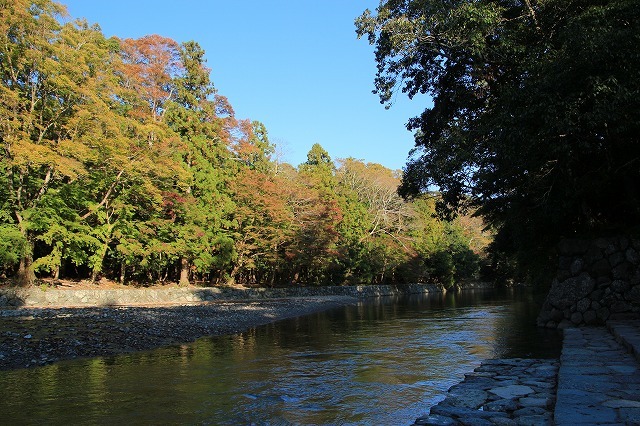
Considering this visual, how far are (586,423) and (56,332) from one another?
10.7 m

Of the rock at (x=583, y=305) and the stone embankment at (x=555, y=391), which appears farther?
the rock at (x=583, y=305)

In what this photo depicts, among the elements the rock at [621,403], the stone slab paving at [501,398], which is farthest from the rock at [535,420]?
the rock at [621,403]

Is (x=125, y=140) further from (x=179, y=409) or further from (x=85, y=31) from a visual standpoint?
(x=179, y=409)

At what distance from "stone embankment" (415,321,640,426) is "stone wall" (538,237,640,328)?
10.7 feet

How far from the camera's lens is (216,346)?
449 inches

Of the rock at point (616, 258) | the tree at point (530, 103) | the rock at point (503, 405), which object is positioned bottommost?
the rock at point (503, 405)

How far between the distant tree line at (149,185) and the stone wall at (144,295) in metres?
1.61

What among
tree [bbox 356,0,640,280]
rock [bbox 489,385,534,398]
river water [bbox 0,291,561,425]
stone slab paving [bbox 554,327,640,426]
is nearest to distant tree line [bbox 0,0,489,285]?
tree [bbox 356,0,640,280]

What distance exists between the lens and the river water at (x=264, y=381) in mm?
5426

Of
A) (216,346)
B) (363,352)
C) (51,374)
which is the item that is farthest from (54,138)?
(363,352)

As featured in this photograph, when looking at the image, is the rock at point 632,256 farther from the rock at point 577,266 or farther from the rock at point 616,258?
the rock at point 577,266

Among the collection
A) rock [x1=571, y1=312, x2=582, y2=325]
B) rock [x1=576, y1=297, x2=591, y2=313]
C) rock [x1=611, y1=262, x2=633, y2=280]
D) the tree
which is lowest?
rock [x1=571, y1=312, x2=582, y2=325]

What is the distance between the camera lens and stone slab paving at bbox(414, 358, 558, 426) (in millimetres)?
4617

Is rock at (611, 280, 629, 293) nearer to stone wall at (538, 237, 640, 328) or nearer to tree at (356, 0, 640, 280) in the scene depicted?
stone wall at (538, 237, 640, 328)
